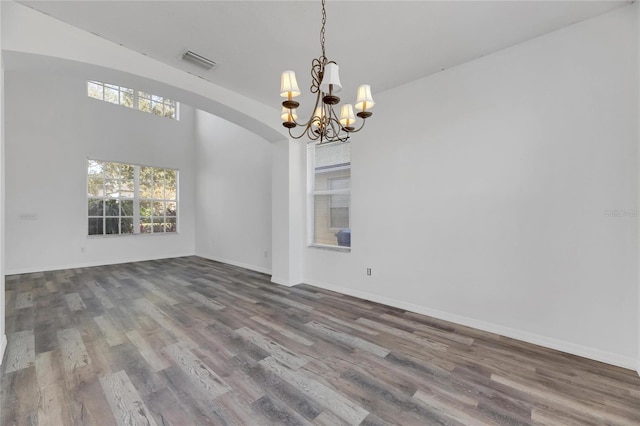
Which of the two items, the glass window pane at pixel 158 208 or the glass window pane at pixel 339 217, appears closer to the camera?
the glass window pane at pixel 339 217

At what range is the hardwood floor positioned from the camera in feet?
5.32

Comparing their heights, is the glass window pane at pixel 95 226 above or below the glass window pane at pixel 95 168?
below

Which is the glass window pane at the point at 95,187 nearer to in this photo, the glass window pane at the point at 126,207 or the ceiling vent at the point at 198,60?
the glass window pane at the point at 126,207

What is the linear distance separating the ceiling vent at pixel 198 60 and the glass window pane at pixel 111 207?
5.18 meters

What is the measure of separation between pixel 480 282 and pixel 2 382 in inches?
161

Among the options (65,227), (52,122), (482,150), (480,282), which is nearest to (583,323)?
(480,282)

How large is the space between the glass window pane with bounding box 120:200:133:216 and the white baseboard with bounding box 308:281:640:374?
6.27 metres

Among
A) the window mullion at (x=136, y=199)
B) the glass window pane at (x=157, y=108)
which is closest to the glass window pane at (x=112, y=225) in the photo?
the window mullion at (x=136, y=199)

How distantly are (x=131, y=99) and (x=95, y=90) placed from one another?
2.31 feet

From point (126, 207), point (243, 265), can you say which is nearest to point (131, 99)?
point (126, 207)

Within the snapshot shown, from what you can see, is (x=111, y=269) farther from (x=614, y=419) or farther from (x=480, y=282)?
(x=614, y=419)

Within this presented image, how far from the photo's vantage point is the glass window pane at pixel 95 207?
19.8ft

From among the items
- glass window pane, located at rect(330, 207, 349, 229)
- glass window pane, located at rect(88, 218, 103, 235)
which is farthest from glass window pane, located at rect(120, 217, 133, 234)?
glass window pane, located at rect(330, 207, 349, 229)

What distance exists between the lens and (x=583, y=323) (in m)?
2.28
